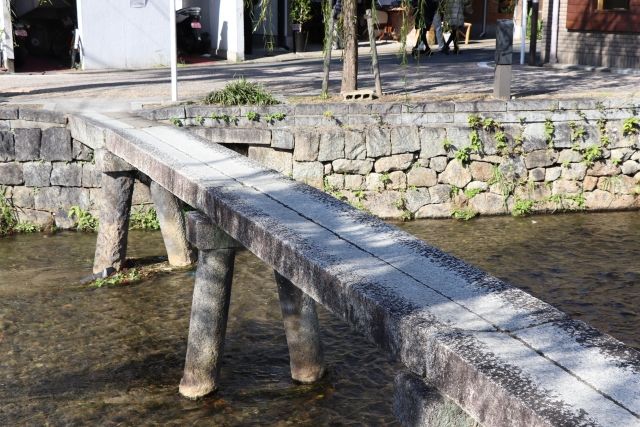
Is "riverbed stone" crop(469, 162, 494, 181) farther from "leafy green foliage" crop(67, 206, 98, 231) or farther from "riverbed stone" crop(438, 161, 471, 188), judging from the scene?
"leafy green foliage" crop(67, 206, 98, 231)

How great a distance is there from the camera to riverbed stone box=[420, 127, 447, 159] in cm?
1066

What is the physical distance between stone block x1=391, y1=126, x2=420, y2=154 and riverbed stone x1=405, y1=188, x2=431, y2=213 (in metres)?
0.51

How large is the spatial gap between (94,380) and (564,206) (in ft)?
22.0

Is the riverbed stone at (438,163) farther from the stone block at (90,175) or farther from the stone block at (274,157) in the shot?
→ the stone block at (90,175)

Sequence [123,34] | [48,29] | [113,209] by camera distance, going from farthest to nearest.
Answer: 1. [48,29]
2. [123,34]
3. [113,209]

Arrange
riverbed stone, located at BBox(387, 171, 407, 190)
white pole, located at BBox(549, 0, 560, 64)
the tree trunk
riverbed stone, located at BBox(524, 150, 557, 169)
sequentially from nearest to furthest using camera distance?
riverbed stone, located at BBox(387, 171, 407, 190), riverbed stone, located at BBox(524, 150, 557, 169), the tree trunk, white pole, located at BBox(549, 0, 560, 64)

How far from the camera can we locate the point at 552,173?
1109 cm

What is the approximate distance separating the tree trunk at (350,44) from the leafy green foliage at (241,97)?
1.35 meters

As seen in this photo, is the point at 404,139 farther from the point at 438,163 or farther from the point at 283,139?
the point at 283,139

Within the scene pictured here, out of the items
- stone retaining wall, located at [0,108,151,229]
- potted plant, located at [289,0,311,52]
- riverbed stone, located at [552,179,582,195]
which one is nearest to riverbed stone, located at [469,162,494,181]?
riverbed stone, located at [552,179,582,195]

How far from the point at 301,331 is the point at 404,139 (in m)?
5.22

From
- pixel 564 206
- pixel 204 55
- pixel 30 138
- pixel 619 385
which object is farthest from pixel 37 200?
pixel 204 55

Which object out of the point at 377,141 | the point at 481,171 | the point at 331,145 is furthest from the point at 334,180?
the point at 481,171

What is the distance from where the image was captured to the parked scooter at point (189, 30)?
775 inches
